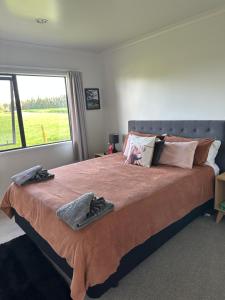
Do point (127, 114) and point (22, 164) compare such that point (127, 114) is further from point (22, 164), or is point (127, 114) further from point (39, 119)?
point (22, 164)

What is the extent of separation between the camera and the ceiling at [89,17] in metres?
2.27

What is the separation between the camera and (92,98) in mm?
4375

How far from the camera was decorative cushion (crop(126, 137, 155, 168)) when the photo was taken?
290cm

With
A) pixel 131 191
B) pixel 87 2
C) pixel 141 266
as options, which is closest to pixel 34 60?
pixel 87 2

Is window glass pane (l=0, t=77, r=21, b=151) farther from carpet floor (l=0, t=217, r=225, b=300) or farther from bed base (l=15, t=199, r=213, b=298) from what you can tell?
carpet floor (l=0, t=217, r=225, b=300)

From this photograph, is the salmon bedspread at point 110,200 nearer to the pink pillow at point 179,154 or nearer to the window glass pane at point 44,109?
the pink pillow at point 179,154

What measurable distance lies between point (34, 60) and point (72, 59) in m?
0.74

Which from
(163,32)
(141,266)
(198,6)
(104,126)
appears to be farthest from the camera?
(104,126)

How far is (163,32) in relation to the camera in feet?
10.5

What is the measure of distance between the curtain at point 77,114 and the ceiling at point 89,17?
0.70 meters

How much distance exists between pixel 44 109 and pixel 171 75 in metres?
2.28

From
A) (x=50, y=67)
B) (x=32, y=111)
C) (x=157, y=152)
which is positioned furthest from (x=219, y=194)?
(x=50, y=67)

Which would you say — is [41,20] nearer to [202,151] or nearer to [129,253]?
[202,151]

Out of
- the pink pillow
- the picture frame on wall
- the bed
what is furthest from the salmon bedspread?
the picture frame on wall
